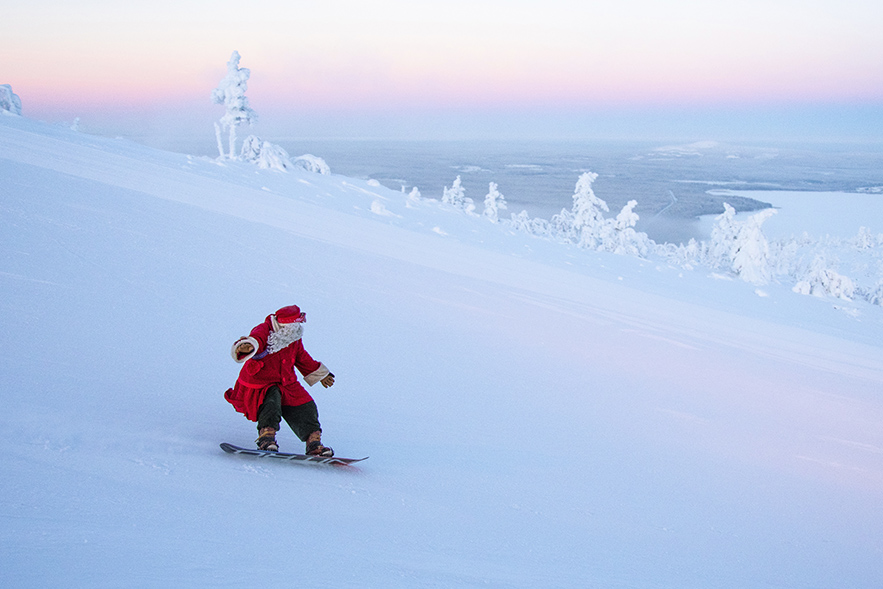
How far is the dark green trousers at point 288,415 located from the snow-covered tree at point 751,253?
33776mm

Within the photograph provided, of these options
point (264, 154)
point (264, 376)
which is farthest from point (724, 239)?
point (264, 376)

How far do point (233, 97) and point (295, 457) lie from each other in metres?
32.8

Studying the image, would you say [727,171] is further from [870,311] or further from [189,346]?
[189,346]

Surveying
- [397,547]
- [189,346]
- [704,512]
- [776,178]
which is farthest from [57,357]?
[776,178]

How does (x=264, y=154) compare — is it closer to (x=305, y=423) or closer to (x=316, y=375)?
(x=316, y=375)

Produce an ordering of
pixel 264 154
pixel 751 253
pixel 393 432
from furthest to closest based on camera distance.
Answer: pixel 751 253 → pixel 264 154 → pixel 393 432

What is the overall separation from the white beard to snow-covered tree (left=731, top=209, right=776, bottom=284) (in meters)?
33.8

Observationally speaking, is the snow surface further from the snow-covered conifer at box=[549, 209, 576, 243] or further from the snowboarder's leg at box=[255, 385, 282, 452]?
the snow-covered conifer at box=[549, 209, 576, 243]

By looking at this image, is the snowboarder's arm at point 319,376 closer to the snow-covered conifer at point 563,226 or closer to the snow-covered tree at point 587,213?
the snow-covered tree at point 587,213

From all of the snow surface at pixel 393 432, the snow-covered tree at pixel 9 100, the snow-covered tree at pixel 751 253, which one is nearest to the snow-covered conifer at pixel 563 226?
the snow-covered tree at pixel 751 253

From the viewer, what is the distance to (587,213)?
1654 inches

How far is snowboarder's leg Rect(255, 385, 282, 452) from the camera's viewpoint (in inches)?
132

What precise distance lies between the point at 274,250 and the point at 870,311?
2840cm

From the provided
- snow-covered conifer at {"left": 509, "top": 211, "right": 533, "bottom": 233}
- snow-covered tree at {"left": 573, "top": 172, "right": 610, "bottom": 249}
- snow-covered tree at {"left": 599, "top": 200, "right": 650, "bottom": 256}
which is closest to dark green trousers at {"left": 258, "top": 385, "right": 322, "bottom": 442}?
snow-covered tree at {"left": 599, "top": 200, "right": 650, "bottom": 256}
